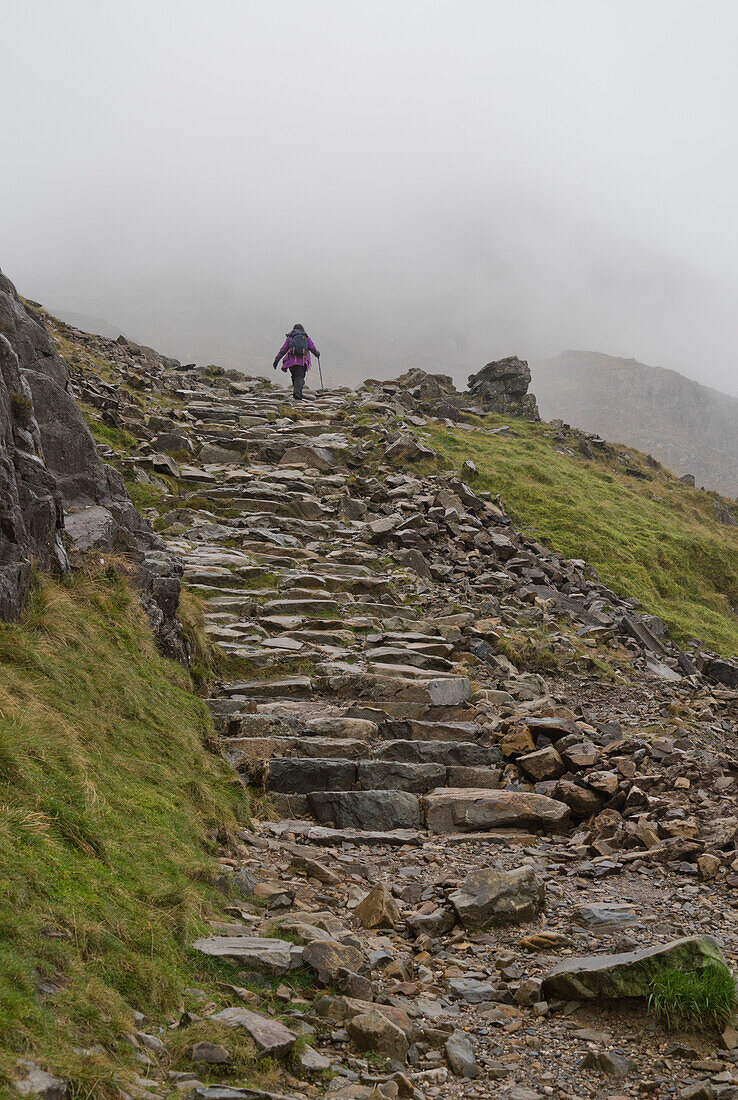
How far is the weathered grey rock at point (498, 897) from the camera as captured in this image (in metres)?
7.60

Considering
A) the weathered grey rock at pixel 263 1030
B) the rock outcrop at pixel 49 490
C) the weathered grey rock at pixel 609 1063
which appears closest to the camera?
the weathered grey rock at pixel 263 1030

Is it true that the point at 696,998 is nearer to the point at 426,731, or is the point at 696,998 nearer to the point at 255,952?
the point at 255,952

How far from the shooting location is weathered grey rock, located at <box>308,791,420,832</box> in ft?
33.2

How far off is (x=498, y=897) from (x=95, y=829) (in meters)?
3.93

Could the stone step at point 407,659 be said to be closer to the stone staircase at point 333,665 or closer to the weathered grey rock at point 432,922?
the stone staircase at point 333,665

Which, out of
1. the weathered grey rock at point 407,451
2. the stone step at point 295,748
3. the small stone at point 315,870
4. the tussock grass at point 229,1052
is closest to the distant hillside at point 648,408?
the weathered grey rock at point 407,451

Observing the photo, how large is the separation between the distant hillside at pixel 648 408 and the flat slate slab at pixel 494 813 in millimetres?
128692

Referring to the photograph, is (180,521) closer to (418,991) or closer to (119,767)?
(119,767)

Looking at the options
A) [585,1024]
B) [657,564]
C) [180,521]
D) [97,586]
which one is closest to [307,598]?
[180,521]

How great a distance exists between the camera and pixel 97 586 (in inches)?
420

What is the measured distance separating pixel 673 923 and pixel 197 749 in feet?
18.5

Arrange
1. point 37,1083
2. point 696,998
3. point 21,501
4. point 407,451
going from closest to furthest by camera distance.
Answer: point 37,1083, point 696,998, point 21,501, point 407,451

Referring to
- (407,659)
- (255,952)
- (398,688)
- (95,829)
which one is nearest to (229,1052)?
(255,952)

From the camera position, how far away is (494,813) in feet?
33.5
